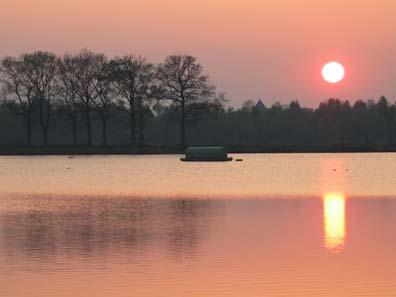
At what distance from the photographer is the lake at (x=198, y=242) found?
21.3m

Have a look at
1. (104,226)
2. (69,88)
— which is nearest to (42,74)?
(69,88)

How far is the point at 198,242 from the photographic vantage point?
29.0 m

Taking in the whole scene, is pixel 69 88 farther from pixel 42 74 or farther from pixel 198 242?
pixel 198 242

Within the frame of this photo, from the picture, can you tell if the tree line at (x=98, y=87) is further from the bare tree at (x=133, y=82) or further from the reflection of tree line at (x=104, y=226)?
the reflection of tree line at (x=104, y=226)

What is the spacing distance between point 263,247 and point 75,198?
25219 millimetres

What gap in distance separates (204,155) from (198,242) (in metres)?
86.4

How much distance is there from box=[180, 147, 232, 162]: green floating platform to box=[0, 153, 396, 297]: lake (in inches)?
2182

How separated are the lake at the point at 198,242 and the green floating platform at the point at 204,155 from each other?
5543 centimetres

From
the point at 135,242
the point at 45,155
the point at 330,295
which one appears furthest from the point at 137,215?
the point at 45,155

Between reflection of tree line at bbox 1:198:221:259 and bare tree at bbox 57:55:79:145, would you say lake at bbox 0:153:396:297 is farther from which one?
bare tree at bbox 57:55:79:145

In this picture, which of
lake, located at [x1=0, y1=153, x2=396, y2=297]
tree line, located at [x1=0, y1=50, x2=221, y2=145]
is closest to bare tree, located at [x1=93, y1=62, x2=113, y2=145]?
tree line, located at [x1=0, y1=50, x2=221, y2=145]

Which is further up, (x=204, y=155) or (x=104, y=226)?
(x=204, y=155)

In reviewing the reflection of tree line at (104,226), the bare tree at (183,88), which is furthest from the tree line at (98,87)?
the reflection of tree line at (104,226)

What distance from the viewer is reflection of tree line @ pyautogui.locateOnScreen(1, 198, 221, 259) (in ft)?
91.3
